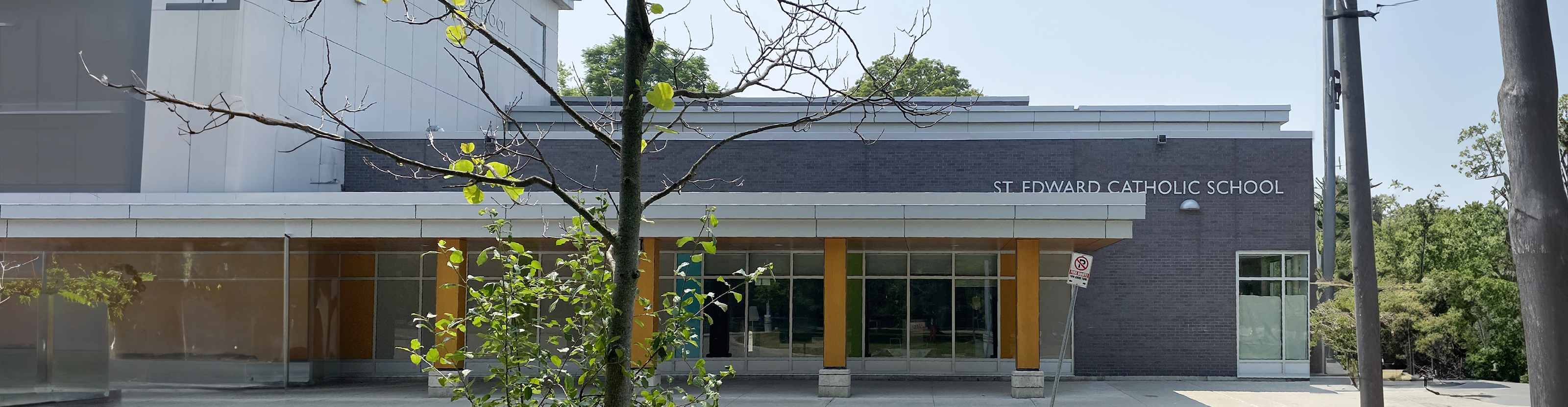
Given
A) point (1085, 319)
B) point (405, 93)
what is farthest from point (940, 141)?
point (405, 93)

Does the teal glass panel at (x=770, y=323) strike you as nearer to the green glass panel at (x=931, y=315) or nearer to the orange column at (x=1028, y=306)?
the green glass panel at (x=931, y=315)

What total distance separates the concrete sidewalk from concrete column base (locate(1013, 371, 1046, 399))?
6.1 inches

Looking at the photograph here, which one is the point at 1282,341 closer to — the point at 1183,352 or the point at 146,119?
the point at 1183,352

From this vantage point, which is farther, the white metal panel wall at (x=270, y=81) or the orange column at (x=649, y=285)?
the white metal panel wall at (x=270, y=81)

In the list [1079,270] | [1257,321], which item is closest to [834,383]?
[1079,270]

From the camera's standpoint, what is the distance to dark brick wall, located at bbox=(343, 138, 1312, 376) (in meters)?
19.9

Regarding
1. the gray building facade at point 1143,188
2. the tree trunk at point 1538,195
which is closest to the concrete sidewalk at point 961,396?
the gray building facade at point 1143,188

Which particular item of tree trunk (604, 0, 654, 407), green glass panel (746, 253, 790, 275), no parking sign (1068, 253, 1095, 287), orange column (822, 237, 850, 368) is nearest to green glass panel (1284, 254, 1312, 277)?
no parking sign (1068, 253, 1095, 287)

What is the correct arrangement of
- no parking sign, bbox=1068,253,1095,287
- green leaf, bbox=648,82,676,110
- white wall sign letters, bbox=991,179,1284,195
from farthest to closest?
white wall sign letters, bbox=991,179,1284,195
no parking sign, bbox=1068,253,1095,287
green leaf, bbox=648,82,676,110

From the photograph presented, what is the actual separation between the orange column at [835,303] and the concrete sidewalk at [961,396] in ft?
2.23

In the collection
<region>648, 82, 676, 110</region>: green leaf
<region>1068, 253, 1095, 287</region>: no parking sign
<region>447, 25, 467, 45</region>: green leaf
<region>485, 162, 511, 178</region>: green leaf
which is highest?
<region>447, 25, 467, 45</region>: green leaf

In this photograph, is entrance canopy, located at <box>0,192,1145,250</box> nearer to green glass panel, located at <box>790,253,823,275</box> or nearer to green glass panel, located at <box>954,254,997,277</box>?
green glass panel, located at <box>790,253,823,275</box>

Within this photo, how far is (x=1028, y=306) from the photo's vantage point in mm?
16516

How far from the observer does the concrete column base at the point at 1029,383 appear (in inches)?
646
